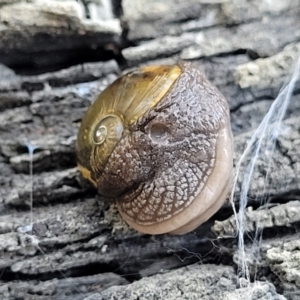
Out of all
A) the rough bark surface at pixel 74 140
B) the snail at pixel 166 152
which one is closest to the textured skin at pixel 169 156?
the snail at pixel 166 152

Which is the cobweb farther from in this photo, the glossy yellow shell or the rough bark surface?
the glossy yellow shell

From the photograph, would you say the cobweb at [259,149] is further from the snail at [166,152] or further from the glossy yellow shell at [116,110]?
the glossy yellow shell at [116,110]

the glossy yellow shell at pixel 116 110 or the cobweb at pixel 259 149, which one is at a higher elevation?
the glossy yellow shell at pixel 116 110

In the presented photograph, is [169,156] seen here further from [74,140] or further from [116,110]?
[74,140]

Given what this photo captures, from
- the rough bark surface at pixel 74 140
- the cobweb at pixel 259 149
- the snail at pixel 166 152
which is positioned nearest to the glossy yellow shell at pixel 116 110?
the snail at pixel 166 152

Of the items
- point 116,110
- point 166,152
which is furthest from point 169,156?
point 116,110

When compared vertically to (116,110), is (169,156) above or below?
below
